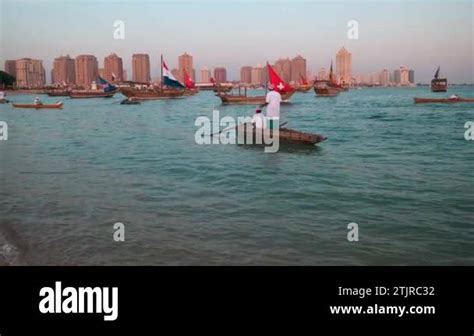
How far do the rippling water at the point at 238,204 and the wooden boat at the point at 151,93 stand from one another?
44309 mm

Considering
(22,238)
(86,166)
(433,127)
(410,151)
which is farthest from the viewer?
(433,127)

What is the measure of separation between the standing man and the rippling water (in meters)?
1.24

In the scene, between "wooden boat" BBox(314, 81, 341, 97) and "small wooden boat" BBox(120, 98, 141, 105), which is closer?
"small wooden boat" BBox(120, 98, 141, 105)

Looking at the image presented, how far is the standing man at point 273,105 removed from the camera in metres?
14.6

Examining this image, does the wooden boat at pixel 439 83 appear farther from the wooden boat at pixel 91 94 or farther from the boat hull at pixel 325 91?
the wooden boat at pixel 91 94

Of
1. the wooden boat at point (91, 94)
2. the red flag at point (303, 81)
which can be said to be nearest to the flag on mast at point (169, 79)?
the wooden boat at point (91, 94)

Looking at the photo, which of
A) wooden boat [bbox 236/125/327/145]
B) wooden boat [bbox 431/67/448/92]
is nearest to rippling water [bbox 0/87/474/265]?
wooden boat [bbox 236/125/327/145]

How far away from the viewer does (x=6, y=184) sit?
12.9 m

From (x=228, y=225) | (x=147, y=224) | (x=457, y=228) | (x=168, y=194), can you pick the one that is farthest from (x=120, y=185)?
(x=457, y=228)

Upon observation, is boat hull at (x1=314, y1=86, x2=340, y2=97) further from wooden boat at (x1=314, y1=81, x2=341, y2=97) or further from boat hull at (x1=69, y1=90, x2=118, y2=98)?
boat hull at (x1=69, y1=90, x2=118, y2=98)

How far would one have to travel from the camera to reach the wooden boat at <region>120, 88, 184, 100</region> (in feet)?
208

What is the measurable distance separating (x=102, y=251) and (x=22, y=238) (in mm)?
1598

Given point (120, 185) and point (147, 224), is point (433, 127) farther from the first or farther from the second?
point (147, 224)
